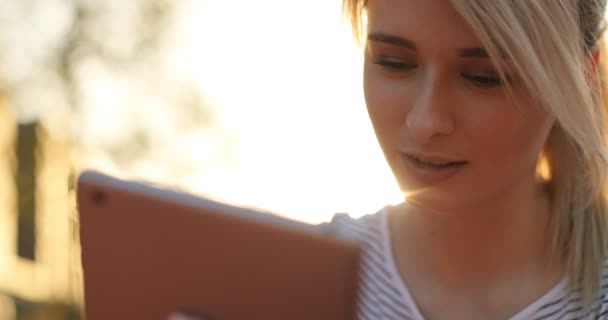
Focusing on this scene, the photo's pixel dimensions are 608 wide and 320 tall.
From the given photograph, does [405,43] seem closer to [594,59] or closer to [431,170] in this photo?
[431,170]

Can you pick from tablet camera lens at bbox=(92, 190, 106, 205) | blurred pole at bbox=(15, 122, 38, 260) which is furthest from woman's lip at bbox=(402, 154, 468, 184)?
blurred pole at bbox=(15, 122, 38, 260)

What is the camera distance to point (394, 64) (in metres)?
1.10

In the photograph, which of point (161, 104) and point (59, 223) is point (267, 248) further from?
point (59, 223)

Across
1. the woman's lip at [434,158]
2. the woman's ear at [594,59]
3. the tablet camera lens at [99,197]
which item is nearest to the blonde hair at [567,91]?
the woman's ear at [594,59]

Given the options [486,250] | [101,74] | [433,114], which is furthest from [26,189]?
[433,114]

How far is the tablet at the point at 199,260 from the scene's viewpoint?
86cm

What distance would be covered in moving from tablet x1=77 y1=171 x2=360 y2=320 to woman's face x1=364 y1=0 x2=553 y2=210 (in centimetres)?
26

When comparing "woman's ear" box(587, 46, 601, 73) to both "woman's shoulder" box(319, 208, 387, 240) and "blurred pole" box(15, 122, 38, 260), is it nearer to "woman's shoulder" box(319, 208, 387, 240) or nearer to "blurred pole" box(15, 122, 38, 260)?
"woman's shoulder" box(319, 208, 387, 240)

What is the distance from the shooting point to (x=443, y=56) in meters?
1.04

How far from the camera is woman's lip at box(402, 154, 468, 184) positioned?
1.08 metres

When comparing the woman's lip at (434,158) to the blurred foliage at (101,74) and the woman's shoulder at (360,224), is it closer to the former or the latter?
the woman's shoulder at (360,224)

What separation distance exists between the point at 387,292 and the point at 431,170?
25 cm

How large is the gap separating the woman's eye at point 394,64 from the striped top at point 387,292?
21cm

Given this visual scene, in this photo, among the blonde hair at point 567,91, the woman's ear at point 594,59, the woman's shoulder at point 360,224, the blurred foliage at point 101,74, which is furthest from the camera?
the blurred foliage at point 101,74
